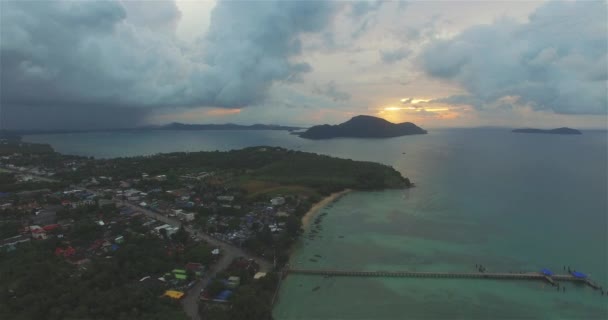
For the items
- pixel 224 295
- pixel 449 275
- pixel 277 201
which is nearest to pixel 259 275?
pixel 224 295

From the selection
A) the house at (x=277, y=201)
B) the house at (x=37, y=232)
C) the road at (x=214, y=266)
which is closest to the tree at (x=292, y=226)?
the road at (x=214, y=266)

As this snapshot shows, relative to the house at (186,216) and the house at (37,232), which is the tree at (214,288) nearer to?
the house at (186,216)

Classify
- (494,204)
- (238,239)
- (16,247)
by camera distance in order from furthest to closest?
1. (494,204)
2. (238,239)
3. (16,247)

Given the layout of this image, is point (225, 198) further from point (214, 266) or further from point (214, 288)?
point (214, 288)

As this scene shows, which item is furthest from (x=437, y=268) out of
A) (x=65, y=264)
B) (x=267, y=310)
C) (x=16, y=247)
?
(x=16, y=247)

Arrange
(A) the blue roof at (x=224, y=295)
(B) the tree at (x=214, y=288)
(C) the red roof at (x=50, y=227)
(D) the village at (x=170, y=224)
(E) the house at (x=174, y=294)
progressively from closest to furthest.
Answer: (E) the house at (x=174, y=294)
(A) the blue roof at (x=224, y=295)
(B) the tree at (x=214, y=288)
(D) the village at (x=170, y=224)
(C) the red roof at (x=50, y=227)

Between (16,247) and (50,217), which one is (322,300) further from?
(50,217)
